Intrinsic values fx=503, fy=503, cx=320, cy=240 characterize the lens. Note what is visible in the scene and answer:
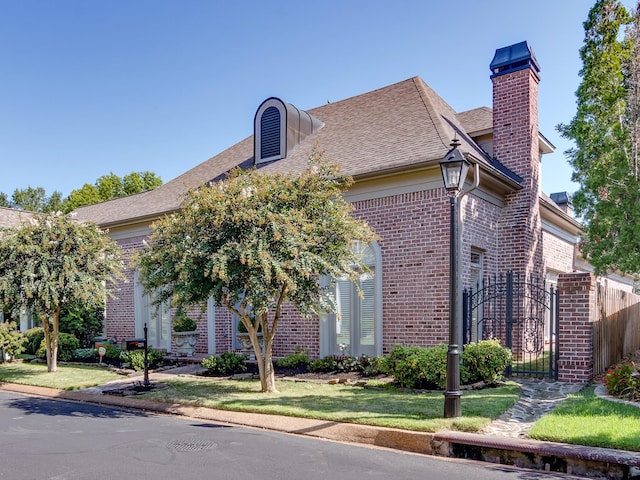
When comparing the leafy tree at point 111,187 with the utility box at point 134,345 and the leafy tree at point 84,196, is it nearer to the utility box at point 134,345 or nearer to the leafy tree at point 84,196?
the leafy tree at point 84,196

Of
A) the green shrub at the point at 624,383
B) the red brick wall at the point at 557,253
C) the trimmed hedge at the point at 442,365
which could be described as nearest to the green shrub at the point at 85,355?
the trimmed hedge at the point at 442,365

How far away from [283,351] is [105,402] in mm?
4805

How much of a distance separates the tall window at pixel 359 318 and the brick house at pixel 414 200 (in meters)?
0.03

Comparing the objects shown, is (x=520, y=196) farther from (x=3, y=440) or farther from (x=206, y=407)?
(x=3, y=440)

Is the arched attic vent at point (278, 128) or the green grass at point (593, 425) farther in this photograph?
the arched attic vent at point (278, 128)

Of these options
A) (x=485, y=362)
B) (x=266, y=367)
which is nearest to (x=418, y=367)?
(x=485, y=362)

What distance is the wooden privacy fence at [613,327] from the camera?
33.6ft

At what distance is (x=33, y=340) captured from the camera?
18109 mm

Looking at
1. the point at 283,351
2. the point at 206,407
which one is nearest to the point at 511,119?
the point at 283,351

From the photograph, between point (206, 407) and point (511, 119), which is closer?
point (206, 407)

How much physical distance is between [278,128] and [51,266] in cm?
767

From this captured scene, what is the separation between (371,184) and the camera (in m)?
12.4

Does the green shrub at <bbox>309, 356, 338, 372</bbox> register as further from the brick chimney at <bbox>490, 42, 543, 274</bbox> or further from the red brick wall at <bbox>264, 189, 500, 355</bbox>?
the brick chimney at <bbox>490, 42, 543, 274</bbox>

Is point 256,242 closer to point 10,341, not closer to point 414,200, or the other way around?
point 414,200
